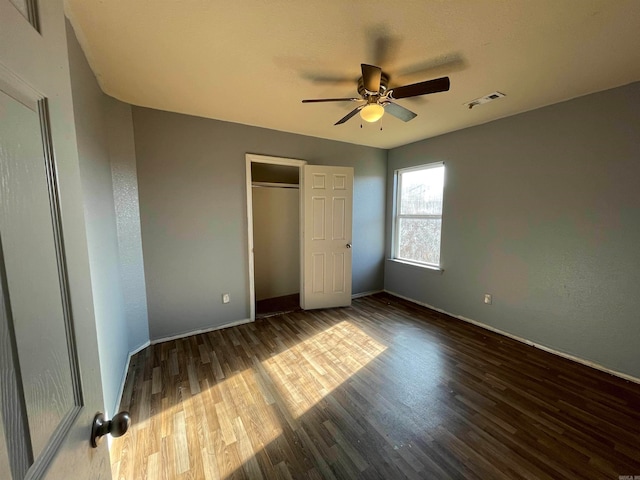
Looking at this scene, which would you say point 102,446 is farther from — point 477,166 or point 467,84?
point 477,166

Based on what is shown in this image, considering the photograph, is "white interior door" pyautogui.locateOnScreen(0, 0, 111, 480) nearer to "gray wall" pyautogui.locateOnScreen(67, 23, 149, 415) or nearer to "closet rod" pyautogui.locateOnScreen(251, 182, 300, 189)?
"gray wall" pyautogui.locateOnScreen(67, 23, 149, 415)

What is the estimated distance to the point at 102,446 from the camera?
2.25ft

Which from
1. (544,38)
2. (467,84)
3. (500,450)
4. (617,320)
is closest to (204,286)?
(500,450)

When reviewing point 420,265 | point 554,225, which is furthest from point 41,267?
point 420,265

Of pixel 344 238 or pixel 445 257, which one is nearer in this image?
pixel 445 257

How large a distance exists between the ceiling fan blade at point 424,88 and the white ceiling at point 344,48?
0.72ft

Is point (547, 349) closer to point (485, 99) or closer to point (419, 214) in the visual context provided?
point (419, 214)

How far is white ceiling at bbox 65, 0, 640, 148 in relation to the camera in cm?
133

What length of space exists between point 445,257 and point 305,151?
2.38 metres

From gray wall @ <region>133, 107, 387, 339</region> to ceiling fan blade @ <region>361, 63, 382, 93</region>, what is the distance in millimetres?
1766

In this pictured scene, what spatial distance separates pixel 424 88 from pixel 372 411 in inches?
87.8

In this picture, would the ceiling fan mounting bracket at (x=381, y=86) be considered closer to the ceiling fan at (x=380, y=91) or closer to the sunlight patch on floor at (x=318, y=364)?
the ceiling fan at (x=380, y=91)

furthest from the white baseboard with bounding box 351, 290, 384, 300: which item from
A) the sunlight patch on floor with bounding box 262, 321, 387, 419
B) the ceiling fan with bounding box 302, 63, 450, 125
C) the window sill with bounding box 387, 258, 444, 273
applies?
the ceiling fan with bounding box 302, 63, 450, 125

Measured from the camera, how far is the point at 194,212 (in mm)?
2805
